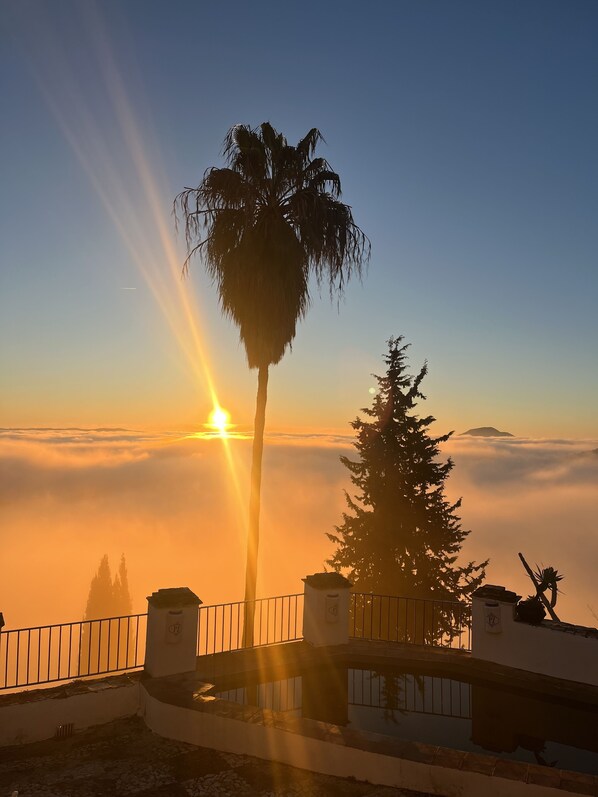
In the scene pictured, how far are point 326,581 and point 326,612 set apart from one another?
2.19 feet

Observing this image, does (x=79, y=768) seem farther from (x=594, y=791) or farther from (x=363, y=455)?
(x=363, y=455)

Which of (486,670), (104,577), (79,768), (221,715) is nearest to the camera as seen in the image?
(79,768)

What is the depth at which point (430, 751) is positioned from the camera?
776cm

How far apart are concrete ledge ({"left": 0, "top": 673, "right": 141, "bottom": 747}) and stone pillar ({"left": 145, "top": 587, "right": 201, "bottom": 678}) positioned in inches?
22.0

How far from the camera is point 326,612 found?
42.7 ft

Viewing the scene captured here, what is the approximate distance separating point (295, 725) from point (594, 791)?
3.90 metres

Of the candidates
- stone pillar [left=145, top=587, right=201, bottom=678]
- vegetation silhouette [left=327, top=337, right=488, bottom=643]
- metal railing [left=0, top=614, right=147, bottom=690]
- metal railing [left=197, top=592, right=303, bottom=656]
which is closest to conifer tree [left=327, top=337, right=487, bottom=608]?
vegetation silhouette [left=327, top=337, right=488, bottom=643]

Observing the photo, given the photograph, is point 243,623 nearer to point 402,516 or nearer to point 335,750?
point 335,750

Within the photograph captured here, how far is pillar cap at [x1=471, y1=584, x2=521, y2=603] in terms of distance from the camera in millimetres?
12274

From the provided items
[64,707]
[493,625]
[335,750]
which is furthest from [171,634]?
[493,625]

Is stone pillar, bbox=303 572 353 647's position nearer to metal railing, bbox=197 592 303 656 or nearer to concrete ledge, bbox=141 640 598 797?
metal railing, bbox=197 592 303 656

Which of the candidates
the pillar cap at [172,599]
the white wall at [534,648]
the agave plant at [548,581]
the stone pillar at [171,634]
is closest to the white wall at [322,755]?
the stone pillar at [171,634]

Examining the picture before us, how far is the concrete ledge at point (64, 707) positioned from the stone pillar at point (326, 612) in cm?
423

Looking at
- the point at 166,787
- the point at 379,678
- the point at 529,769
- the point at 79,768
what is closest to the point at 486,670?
the point at 379,678
